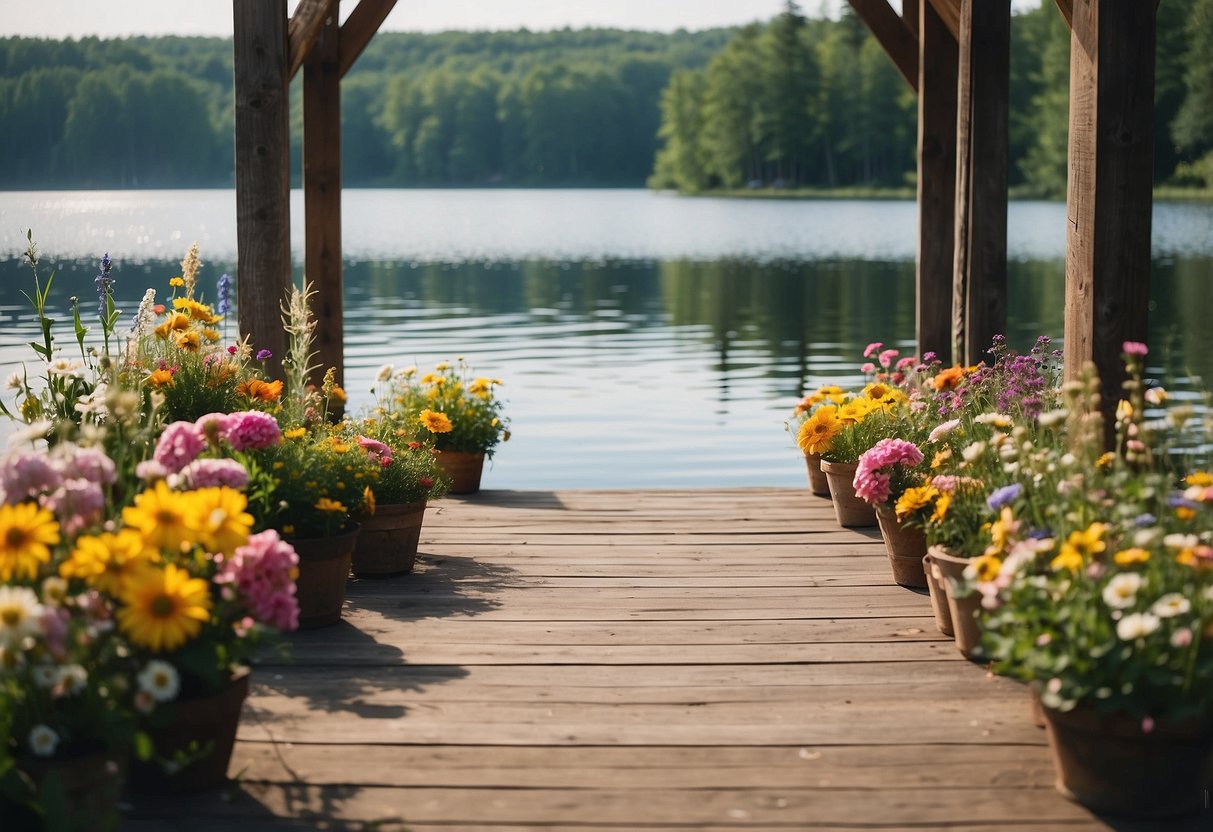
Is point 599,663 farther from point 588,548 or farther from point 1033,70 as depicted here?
point 1033,70

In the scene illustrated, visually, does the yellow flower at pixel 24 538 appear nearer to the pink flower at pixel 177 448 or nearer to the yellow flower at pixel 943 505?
the pink flower at pixel 177 448

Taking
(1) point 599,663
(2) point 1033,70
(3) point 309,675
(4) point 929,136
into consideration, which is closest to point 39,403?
(3) point 309,675

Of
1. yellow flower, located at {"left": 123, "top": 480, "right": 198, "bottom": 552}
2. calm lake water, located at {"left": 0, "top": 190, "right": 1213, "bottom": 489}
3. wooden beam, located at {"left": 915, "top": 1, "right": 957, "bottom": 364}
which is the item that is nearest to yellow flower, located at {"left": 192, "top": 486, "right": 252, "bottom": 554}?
yellow flower, located at {"left": 123, "top": 480, "right": 198, "bottom": 552}

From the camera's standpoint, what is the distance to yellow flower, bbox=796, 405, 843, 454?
6.14m

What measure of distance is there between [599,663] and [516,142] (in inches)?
3908

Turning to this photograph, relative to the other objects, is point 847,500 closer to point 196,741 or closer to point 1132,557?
point 1132,557

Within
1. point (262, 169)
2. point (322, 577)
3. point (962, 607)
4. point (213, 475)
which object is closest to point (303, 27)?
point (262, 169)

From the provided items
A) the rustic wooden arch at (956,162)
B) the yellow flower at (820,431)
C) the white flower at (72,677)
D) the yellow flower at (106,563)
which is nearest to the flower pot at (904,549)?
the rustic wooden arch at (956,162)

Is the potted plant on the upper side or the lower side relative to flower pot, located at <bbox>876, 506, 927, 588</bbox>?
upper

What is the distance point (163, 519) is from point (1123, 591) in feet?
6.17

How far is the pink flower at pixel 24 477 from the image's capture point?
9.53ft

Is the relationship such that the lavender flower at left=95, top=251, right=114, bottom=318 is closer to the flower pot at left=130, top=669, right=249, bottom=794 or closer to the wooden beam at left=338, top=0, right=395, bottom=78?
the wooden beam at left=338, top=0, right=395, bottom=78

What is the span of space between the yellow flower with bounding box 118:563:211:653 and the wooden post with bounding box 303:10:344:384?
4.25 m

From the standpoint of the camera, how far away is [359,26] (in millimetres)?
7082
